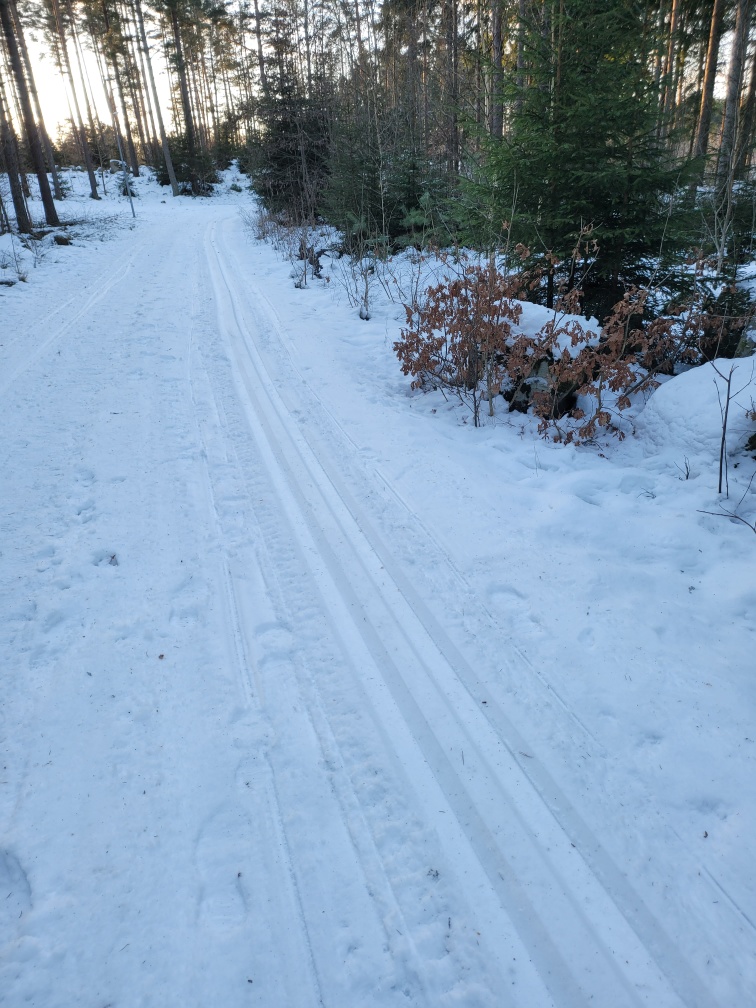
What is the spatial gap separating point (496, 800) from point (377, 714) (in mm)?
624

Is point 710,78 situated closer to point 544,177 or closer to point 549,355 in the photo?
point 544,177

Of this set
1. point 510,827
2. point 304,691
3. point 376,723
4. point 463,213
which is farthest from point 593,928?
point 463,213

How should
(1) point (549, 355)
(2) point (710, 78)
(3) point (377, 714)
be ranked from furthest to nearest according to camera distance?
(2) point (710, 78) → (1) point (549, 355) → (3) point (377, 714)

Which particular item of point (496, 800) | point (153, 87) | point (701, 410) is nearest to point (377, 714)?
point (496, 800)

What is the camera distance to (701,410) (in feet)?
14.5

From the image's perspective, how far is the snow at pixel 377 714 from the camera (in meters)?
1.72

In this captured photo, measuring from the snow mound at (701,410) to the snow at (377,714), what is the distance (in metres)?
0.02

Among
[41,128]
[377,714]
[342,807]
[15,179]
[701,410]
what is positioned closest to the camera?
[342,807]

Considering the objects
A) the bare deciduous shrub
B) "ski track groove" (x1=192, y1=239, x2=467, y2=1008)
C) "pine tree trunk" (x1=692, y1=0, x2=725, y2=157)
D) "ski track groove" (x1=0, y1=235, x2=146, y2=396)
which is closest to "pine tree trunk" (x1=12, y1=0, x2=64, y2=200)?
"ski track groove" (x1=0, y1=235, x2=146, y2=396)

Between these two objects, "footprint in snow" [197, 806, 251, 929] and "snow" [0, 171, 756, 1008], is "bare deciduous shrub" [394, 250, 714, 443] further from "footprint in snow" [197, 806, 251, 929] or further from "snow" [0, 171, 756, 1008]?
"footprint in snow" [197, 806, 251, 929]

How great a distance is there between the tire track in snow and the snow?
1 cm

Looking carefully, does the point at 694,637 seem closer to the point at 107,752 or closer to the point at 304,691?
the point at 304,691

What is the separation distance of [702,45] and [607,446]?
1917 centimetres

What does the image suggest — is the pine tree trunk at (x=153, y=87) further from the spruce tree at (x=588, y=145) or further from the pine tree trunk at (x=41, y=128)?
the spruce tree at (x=588, y=145)
